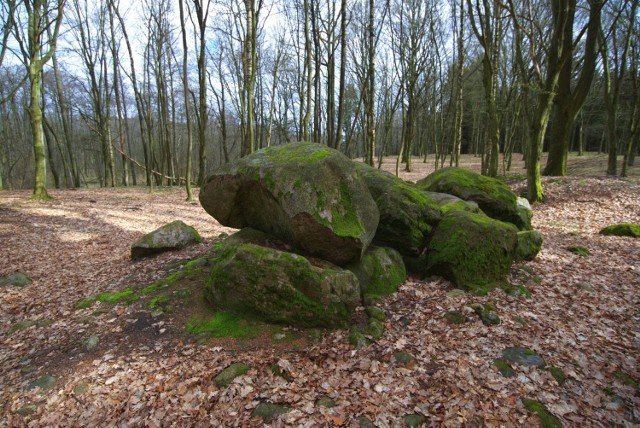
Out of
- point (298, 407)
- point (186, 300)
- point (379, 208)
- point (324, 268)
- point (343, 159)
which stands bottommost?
point (298, 407)

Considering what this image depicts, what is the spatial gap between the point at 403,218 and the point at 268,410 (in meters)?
3.82

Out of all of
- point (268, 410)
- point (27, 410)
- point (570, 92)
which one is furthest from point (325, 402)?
point (570, 92)

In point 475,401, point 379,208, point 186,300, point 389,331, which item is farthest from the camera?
point 379,208

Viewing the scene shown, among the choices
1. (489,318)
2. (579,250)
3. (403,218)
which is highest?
(403,218)

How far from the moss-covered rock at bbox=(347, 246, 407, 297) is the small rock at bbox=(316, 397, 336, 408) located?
2043 mm

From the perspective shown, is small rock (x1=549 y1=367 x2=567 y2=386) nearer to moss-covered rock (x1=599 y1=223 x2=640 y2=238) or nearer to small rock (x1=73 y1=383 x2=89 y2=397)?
small rock (x1=73 y1=383 x2=89 y2=397)

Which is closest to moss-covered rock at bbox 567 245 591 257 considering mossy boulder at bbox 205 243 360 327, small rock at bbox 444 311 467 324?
small rock at bbox 444 311 467 324

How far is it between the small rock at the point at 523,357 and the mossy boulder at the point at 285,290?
196cm

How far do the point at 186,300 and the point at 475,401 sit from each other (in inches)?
164

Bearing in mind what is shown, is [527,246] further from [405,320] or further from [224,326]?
[224,326]

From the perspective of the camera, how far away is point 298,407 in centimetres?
326

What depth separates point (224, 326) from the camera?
4461 millimetres

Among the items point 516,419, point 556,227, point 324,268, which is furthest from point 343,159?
point 556,227

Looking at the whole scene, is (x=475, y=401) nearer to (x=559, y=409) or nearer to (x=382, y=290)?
(x=559, y=409)
